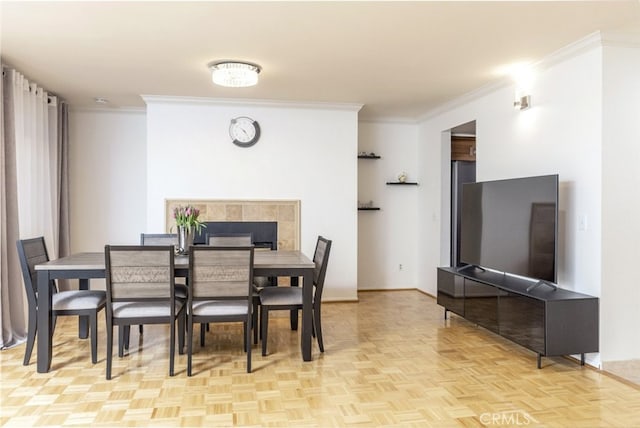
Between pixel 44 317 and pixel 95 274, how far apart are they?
447mm

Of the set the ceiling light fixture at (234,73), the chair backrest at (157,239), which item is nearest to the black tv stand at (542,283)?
the ceiling light fixture at (234,73)

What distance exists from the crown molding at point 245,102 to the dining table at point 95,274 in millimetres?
2216

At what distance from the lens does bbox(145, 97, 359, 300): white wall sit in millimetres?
5477

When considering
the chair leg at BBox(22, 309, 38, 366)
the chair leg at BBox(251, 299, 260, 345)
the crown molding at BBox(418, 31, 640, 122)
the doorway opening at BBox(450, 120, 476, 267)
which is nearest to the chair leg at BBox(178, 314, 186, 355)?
the chair leg at BBox(251, 299, 260, 345)

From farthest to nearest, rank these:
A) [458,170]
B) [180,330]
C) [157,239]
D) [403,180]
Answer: [403,180] < [458,170] < [157,239] < [180,330]

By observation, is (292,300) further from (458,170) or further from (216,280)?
(458,170)

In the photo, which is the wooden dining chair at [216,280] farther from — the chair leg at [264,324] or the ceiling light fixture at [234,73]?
the ceiling light fixture at [234,73]

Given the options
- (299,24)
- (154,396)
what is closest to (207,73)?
(299,24)

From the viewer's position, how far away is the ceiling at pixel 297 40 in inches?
115

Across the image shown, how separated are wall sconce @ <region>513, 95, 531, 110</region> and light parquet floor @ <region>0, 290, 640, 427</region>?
2099 millimetres

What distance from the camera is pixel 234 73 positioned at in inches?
157

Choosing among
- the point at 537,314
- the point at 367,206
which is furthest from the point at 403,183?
the point at 537,314

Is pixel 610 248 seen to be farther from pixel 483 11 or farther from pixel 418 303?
pixel 418 303

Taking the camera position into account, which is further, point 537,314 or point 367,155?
point 367,155
